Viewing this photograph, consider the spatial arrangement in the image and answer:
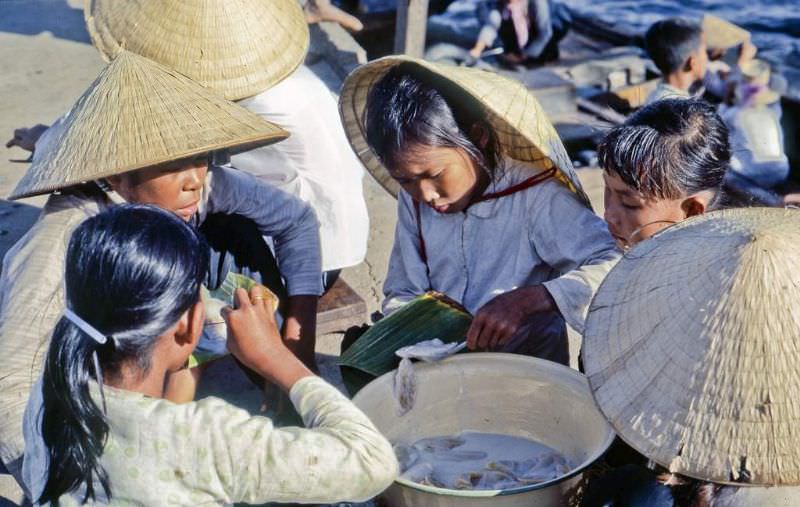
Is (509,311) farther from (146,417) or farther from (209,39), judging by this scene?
(209,39)

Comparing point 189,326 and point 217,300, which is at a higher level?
point 189,326

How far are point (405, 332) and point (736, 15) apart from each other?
350 inches

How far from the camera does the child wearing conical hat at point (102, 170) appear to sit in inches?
88.7

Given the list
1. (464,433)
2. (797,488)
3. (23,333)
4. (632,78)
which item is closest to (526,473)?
(464,433)

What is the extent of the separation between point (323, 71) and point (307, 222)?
12.0 feet

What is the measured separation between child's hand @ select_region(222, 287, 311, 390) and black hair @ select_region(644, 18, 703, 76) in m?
3.62

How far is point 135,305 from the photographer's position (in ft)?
5.56

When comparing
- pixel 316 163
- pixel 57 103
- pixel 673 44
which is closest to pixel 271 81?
pixel 316 163

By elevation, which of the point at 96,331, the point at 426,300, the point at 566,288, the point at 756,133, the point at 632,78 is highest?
the point at 96,331

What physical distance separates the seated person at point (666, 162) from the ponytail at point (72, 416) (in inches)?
49.4

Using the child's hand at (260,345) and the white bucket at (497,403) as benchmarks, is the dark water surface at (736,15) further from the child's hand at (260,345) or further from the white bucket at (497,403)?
the child's hand at (260,345)

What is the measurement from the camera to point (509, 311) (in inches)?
90.0

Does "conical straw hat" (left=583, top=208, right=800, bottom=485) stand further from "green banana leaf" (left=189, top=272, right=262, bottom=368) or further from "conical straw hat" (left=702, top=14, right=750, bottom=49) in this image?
"conical straw hat" (left=702, top=14, right=750, bottom=49)

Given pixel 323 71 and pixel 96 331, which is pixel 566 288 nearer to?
pixel 96 331
